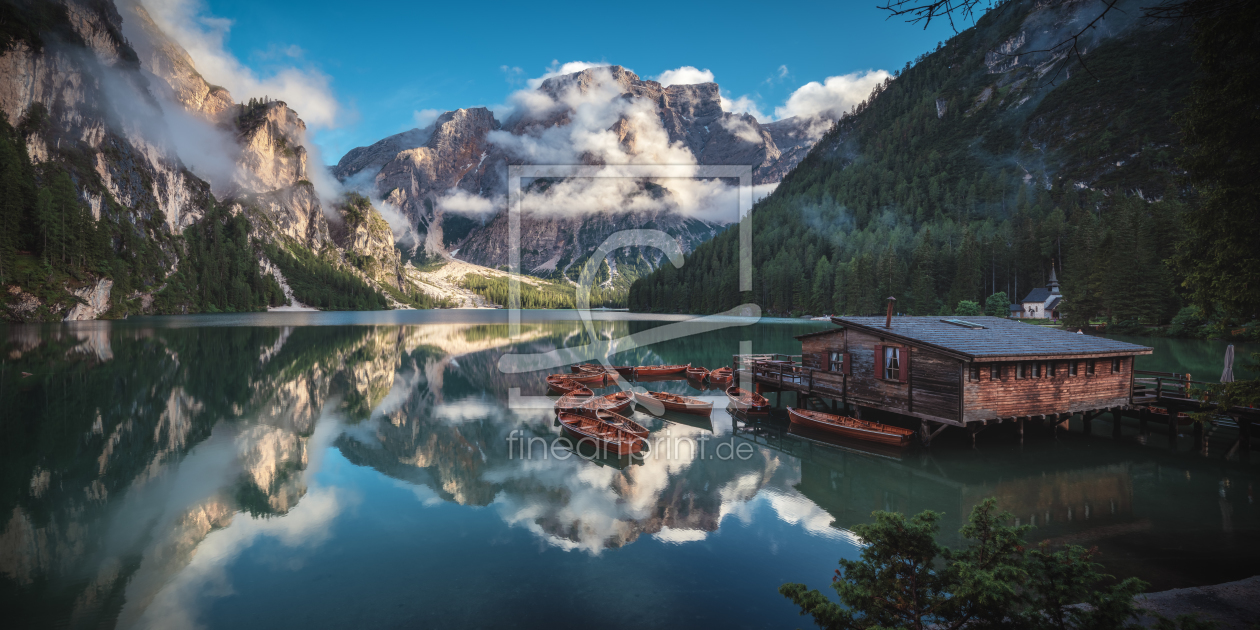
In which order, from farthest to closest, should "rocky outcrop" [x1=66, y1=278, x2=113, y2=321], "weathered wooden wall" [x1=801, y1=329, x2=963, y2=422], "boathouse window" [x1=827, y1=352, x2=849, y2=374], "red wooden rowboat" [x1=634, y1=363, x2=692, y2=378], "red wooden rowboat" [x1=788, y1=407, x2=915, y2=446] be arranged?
1. "rocky outcrop" [x1=66, y1=278, x2=113, y2=321]
2. "red wooden rowboat" [x1=634, y1=363, x2=692, y2=378]
3. "boathouse window" [x1=827, y1=352, x2=849, y2=374]
4. "red wooden rowboat" [x1=788, y1=407, x2=915, y2=446]
5. "weathered wooden wall" [x1=801, y1=329, x2=963, y2=422]

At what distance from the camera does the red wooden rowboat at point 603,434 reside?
2722 centimetres

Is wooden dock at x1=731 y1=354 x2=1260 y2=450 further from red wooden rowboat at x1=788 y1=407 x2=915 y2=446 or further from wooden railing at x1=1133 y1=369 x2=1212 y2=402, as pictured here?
red wooden rowboat at x1=788 y1=407 x2=915 y2=446

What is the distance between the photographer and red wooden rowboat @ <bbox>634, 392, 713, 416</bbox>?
35.8 meters

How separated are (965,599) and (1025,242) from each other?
5285 inches

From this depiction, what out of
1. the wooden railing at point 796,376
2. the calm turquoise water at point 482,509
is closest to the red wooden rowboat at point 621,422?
the calm turquoise water at point 482,509

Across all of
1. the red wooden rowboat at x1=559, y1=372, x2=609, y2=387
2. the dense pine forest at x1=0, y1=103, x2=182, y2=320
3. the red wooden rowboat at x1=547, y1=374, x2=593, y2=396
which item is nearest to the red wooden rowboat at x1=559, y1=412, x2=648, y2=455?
the red wooden rowboat at x1=547, y1=374, x2=593, y2=396

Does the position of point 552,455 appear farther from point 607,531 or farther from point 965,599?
point 965,599

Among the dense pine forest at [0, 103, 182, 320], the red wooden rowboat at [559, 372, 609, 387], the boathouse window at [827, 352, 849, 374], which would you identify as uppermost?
the dense pine forest at [0, 103, 182, 320]

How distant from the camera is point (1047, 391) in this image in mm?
27203

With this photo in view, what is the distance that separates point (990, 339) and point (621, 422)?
1918cm

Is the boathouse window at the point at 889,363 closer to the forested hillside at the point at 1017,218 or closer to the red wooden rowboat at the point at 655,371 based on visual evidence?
the red wooden rowboat at the point at 655,371

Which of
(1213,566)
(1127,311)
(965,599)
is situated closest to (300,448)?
(965,599)

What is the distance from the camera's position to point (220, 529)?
63.0 feet

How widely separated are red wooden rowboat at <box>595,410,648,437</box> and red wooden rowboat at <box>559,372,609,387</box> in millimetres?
15389
